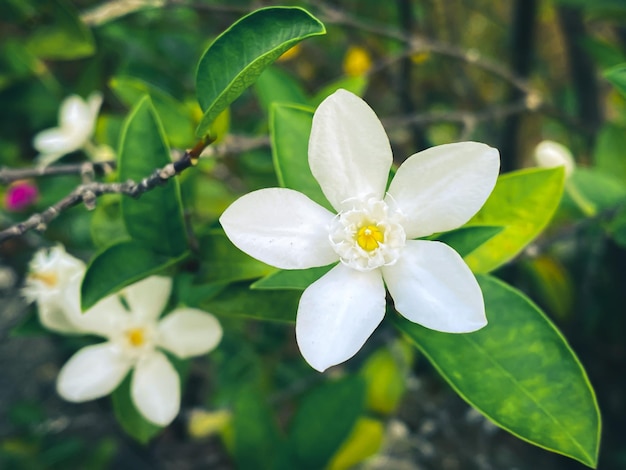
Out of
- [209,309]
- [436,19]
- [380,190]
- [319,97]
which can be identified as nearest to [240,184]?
[319,97]

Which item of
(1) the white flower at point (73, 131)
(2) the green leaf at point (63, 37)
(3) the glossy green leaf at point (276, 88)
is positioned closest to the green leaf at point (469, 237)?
(3) the glossy green leaf at point (276, 88)

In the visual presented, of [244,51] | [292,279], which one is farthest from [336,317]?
[244,51]

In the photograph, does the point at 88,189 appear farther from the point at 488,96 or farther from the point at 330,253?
the point at 488,96

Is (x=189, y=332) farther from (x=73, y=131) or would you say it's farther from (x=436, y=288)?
(x=73, y=131)

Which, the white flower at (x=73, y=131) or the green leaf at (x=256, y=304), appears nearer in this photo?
the green leaf at (x=256, y=304)

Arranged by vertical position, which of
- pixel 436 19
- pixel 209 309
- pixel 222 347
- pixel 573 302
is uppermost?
pixel 209 309

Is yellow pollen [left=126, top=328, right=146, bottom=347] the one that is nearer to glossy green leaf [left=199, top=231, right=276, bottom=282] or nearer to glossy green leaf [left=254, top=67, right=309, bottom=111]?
glossy green leaf [left=199, top=231, right=276, bottom=282]

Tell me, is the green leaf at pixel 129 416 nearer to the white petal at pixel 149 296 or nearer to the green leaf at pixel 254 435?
the white petal at pixel 149 296

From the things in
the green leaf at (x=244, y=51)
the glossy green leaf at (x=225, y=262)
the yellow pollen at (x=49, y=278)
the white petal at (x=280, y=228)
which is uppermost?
the green leaf at (x=244, y=51)
